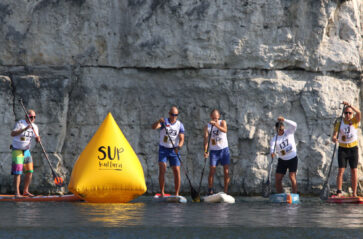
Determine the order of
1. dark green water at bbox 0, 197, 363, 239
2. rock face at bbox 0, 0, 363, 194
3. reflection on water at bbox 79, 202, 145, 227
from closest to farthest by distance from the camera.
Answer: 1. dark green water at bbox 0, 197, 363, 239
2. reflection on water at bbox 79, 202, 145, 227
3. rock face at bbox 0, 0, 363, 194

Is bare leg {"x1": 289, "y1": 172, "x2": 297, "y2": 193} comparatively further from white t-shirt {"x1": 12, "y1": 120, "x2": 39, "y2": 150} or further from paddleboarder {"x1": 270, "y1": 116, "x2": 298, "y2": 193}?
white t-shirt {"x1": 12, "y1": 120, "x2": 39, "y2": 150}

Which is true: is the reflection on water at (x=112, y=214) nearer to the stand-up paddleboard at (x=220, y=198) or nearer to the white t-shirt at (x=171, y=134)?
the stand-up paddleboard at (x=220, y=198)

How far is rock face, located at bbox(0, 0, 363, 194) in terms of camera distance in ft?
48.5

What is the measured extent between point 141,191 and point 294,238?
15.9 feet

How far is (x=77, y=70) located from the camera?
596 inches

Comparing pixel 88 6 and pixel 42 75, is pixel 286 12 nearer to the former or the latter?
pixel 88 6

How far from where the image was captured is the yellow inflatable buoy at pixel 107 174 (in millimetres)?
11055

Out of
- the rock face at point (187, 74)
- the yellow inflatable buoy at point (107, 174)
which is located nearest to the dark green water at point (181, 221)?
the yellow inflatable buoy at point (107, 174)


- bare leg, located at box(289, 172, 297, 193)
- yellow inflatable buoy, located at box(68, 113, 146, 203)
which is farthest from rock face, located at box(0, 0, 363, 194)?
yellow inflatable buoy, located at box(68, 113, 146, 203)

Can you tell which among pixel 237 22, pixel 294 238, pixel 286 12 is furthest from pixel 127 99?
pixel 294 238

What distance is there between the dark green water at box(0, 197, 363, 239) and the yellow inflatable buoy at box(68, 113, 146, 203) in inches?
19.2

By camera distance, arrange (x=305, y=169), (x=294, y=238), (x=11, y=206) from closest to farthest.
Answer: (x=294, y=238), (x=11, y=206), (x=305, y=169)

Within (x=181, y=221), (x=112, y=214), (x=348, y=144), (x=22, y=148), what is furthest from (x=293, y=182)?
(x=22, y=148)

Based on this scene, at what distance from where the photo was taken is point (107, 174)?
11125 millimetres
